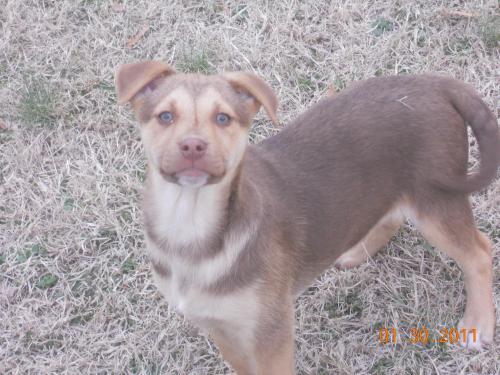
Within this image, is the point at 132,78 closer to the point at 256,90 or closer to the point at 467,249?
the point at 256,90

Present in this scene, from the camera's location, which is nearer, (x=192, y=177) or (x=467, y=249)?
(x=192, y=177)

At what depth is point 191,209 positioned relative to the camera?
9.23 ft

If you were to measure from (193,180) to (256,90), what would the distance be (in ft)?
1.72

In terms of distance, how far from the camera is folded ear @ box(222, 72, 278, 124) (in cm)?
271

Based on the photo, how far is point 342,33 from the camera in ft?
17.0

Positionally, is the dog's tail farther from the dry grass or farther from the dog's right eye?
the dog's right eye

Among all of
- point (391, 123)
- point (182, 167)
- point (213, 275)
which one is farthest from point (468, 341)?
point (182, 167)

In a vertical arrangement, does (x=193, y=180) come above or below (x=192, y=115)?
below

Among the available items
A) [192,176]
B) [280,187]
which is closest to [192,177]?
[192,176]

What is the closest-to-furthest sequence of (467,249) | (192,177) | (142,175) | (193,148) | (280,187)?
1. (193,148)
2. (192,177)
3. (280,187)
4. (467,249)
5. (142,175)

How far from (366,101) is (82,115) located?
2.63m

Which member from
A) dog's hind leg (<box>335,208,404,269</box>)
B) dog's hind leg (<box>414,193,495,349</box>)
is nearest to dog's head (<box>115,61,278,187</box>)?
dog's hind leg (<box>414,193,495,349</box>)

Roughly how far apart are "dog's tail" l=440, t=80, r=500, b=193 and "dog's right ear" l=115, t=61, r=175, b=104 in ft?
5.18
